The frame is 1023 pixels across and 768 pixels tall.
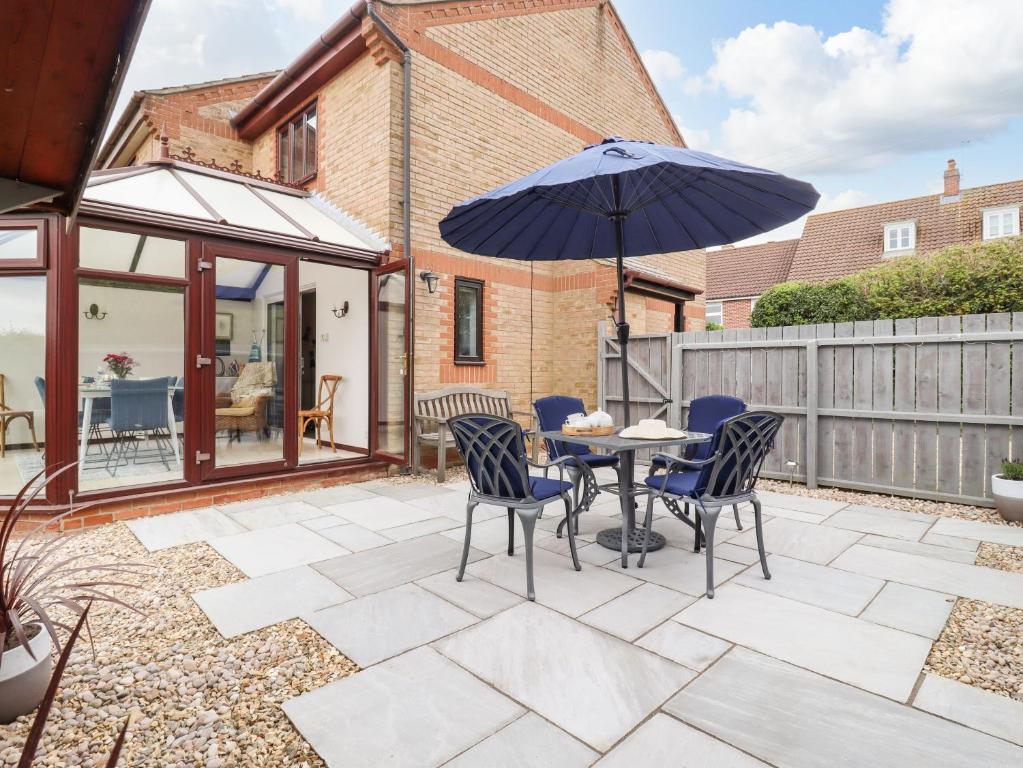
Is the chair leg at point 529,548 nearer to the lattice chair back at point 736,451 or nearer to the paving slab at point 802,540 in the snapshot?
the lattice chair back at point 736,451

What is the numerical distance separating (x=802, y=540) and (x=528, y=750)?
2.98 m

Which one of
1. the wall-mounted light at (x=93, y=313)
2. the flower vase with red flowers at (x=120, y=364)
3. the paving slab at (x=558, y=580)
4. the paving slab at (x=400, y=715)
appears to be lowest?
the paving slab at (x=400, y=715)

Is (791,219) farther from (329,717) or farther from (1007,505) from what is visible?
(329,717)

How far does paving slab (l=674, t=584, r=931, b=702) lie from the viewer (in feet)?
7.23

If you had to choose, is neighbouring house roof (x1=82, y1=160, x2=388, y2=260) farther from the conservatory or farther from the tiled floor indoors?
the tiled floor indoors

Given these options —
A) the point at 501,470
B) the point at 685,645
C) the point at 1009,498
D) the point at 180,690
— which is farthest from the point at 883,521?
the point at 180,690

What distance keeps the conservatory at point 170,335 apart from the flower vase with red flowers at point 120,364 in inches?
0.5

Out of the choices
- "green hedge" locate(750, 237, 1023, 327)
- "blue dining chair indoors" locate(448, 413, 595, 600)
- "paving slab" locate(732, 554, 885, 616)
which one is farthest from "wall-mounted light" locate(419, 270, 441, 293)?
"green hedge" locate(750, 237, 1023, 327)

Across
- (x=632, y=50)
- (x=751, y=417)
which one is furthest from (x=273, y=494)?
(x=632, y=50)

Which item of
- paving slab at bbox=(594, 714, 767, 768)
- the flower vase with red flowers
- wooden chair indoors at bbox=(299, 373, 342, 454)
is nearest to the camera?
paving slab at bbox=(594, 714, 767, 768)

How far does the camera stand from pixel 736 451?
304 cm

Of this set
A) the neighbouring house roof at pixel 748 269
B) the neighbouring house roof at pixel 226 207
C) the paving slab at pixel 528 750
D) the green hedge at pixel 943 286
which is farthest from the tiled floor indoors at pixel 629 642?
the neighbouring house roof at pixel 748 269

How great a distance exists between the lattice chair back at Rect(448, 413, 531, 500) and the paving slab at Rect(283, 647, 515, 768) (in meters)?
1.06

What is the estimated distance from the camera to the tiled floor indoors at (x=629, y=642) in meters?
1.80
